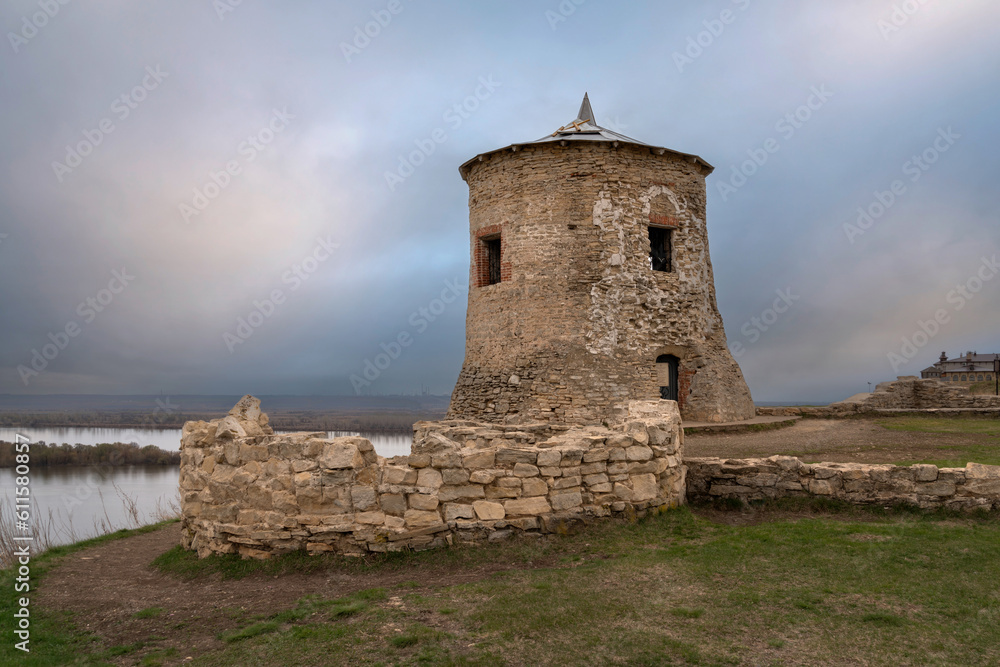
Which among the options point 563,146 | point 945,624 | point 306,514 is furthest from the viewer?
point 563,146

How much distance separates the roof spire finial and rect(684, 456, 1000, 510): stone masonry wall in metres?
14.7

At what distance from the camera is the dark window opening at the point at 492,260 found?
18.9 m

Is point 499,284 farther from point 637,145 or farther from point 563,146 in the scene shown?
point 637,145

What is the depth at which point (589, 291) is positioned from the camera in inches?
669

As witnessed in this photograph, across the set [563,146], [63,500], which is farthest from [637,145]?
[63,500]

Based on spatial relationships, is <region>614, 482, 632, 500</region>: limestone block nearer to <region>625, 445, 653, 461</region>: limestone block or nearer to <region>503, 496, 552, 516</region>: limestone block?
<region>625, 445, 653, 461</region>: limestone block

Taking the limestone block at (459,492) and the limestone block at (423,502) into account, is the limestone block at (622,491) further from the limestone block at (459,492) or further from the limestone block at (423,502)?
the limestone block at (423,502)

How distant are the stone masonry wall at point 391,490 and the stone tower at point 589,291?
8.74 metres

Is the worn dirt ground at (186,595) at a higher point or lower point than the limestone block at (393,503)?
lower

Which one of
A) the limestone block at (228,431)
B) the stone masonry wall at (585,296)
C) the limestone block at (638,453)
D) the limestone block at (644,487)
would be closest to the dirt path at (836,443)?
the stone masonry wall at (585,296)

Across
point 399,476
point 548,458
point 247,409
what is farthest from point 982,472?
point 247,409

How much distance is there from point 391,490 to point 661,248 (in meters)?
13.9

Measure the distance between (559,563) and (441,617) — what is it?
171 cm

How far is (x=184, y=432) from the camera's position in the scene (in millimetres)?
7941
